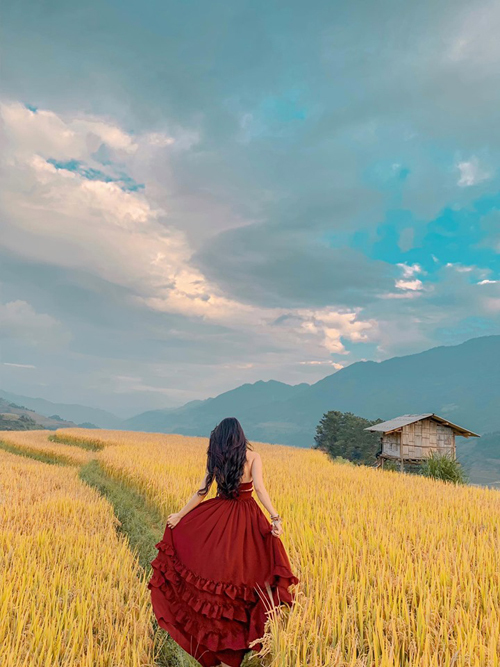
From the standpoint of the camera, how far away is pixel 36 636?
3.90 m

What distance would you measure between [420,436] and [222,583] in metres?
27.9

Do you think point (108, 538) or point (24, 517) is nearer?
point (108, 538)

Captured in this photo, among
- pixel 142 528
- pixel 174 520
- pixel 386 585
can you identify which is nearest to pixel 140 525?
pixel 142 528

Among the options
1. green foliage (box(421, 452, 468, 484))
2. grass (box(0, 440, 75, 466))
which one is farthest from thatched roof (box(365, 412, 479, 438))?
grass (box(0, 440, 75, 466))

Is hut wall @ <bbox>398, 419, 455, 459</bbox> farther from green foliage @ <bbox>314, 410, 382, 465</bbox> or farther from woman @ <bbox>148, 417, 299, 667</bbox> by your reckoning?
woman @ <bbox>148, 417, 299, 667</bbox>

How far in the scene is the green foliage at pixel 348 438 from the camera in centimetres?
5319

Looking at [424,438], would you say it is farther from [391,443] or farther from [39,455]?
[39,455]

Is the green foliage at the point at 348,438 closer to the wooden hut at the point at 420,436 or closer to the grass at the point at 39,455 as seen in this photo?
the wooden hut at the point at 420,436

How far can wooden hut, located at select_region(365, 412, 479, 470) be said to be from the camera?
2788 centimetres

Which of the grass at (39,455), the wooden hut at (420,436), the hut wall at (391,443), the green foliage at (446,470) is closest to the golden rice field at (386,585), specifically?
the green foliage at (446,470)

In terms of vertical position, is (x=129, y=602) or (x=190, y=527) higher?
(x=190, y=527)

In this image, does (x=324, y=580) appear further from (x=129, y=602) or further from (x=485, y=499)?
(x=485, y=499)

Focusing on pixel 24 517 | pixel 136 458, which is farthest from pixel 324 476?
pixel 24 517

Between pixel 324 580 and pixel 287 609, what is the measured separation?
0.61m
